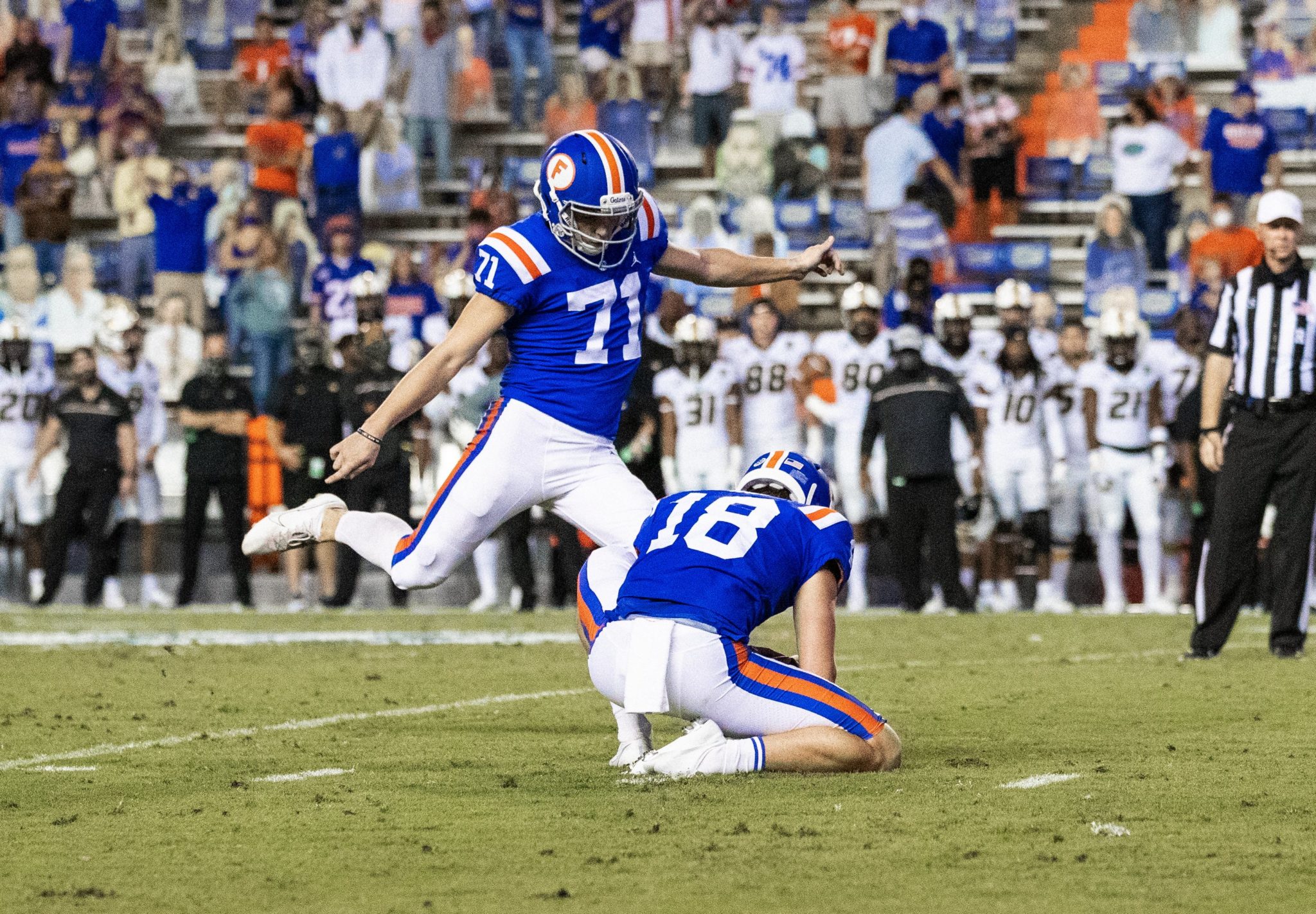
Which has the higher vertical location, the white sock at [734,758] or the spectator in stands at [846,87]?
the spectator in stands at [846,87]

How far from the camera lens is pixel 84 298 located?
16.5 meters

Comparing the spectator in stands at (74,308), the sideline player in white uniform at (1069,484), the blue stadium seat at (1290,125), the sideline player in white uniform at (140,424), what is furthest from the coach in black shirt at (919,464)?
the spectator in stands at (74,308)

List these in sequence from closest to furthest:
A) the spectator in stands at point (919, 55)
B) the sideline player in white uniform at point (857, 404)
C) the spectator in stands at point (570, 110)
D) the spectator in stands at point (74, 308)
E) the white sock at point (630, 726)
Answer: the white sock at point (630, 726)
the sideline player in white uniform at point (857, 404)
the spectator in stands at point (74, 308)
the spectator in stands at point (919, 55)
the spectator in stands at point (570, 110)

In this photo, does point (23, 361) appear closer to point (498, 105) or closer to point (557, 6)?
point (498, 105)

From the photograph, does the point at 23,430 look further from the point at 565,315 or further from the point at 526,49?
the point at 565,315

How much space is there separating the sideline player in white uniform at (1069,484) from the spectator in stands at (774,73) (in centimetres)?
429

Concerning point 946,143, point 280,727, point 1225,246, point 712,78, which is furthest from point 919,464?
point 280,727

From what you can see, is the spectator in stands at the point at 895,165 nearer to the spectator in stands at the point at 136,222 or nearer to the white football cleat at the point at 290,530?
the spectator in stands at the point at 136,222

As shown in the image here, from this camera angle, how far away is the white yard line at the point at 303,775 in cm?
562

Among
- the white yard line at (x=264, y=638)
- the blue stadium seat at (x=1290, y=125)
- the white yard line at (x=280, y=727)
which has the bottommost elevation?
the white yard line at (x=264, y=638)

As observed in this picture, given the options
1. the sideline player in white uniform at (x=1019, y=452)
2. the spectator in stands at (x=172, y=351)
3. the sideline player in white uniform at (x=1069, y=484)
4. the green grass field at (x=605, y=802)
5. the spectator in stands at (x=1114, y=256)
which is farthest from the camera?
the spectator in stands at (x=172, y=351)

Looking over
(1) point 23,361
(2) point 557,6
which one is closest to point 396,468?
(1) point 23,361

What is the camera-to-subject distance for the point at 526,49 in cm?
1855

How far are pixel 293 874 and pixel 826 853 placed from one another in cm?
111
